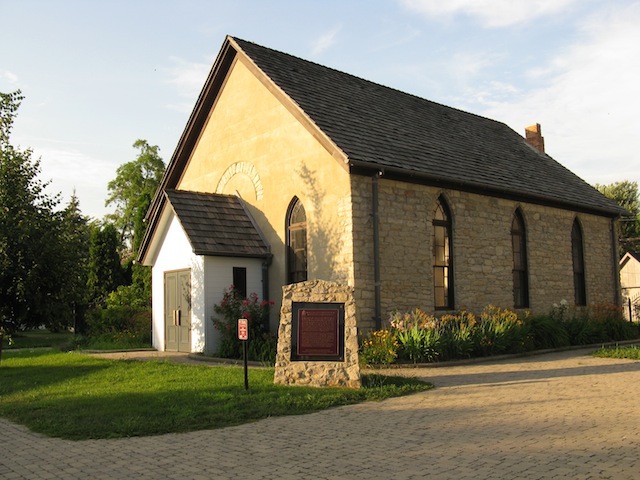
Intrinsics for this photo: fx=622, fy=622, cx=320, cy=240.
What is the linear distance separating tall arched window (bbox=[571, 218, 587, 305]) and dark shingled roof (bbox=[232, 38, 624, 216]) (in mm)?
1021

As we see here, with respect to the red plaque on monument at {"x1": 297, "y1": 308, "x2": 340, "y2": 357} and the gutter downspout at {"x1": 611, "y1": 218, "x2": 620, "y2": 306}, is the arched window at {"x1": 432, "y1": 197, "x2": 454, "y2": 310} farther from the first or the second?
the gutter downspout at {"x1": 611, "y1": 218, "x2": 620, "y2": 306}

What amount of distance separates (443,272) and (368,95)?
6942 millimetres

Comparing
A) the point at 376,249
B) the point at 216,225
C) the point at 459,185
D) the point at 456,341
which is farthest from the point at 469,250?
the point at 216,225

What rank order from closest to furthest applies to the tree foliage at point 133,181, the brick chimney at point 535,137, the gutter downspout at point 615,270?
the gutter downspout at point 615,270 < the brick chimney at point 535,137 < the tree foliage at point 133,181

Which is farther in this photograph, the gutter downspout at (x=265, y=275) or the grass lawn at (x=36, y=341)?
the grass lawn at (x=36, y=341)

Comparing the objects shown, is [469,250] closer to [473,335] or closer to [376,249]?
[473,335]

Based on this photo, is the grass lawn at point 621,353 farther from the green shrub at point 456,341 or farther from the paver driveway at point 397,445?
the paver driveway at point 397,445

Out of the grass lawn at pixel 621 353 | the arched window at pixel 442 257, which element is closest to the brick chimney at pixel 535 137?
the arched window at pixel 442 257

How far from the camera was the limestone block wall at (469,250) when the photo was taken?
50.8 ft

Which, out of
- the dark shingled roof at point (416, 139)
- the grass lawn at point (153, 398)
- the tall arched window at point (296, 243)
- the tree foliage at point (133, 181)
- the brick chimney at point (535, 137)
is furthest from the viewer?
the tree foliage at point (133, 181)

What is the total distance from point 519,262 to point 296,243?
25.0 feet

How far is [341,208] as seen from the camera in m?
15.5

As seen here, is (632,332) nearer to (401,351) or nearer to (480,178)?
(480,178)

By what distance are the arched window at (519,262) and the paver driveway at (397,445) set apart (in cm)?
996
